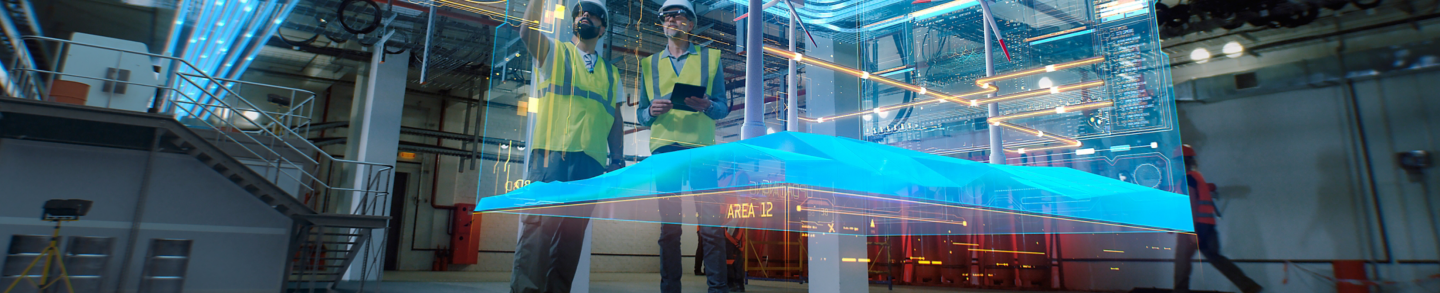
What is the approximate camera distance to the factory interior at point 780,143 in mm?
1186

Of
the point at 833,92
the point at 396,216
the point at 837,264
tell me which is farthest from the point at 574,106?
the point at 396,216

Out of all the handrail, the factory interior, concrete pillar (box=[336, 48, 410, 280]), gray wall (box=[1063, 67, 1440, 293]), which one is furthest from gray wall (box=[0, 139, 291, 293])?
gray wall (box=[1063, 67, 1440, 293])

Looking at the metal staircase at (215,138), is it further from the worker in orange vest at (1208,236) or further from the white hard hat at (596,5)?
the worker in orange vest at (1208,236)

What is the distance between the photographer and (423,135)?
477 inches

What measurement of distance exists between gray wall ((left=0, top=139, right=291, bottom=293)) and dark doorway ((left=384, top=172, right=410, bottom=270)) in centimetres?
583

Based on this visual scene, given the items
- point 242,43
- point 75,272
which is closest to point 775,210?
point 75,272

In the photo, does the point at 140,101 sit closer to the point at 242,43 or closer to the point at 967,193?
Answer: the point at 242,43

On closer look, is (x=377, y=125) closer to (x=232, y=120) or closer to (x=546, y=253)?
(x=232, y=120)

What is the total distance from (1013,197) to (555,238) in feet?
2.98

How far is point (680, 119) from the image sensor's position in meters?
1.32

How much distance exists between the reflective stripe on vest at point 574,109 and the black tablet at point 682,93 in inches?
5.3

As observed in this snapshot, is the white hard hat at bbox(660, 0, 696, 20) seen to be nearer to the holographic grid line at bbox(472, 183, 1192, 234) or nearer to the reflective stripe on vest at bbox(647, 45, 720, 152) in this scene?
the reflective stripe on vest at bbox(647, 45, 720, 152)

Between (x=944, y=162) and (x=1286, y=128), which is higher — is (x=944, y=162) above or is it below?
below

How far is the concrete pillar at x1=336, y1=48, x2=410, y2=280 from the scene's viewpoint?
8.80 metres
